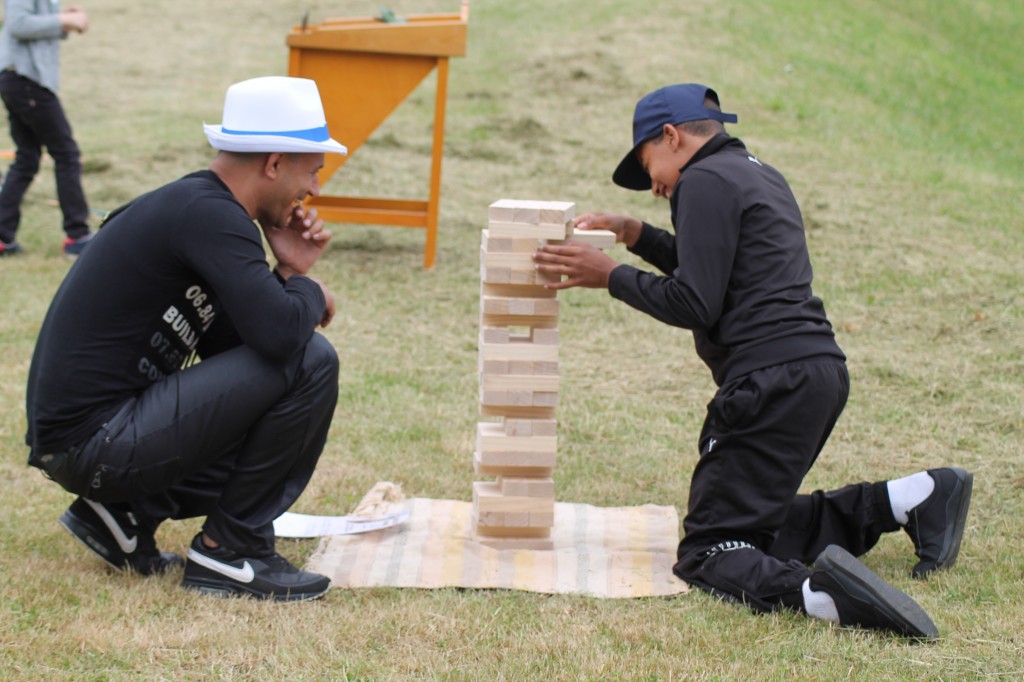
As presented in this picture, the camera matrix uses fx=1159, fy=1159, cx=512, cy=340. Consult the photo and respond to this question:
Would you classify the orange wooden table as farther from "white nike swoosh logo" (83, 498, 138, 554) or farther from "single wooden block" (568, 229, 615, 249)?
"white nike swoosh logo" (83, 498, 138, 554)

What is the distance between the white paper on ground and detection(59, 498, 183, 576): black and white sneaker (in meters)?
0.47

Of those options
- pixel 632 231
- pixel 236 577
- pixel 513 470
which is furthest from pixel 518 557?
pixel 632 231

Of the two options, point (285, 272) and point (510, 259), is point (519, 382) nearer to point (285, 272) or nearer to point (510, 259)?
point (510, 259)

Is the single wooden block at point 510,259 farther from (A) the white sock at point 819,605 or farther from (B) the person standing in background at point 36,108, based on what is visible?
(B) the person standing in background at point 36,108

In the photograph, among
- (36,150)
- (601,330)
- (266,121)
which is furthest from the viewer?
(36,150)

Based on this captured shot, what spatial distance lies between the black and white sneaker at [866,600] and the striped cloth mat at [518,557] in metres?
0.49

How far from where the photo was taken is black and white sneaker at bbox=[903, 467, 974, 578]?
335 cm

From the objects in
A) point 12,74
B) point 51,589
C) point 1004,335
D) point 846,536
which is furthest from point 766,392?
point 12,74

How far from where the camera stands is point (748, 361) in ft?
10.7

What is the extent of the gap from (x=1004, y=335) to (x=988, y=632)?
325 cm

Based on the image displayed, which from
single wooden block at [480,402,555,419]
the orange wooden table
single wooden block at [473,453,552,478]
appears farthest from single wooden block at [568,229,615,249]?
the orange wooden table

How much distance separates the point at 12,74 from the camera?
684 centimetres

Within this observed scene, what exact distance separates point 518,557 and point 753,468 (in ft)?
2.52

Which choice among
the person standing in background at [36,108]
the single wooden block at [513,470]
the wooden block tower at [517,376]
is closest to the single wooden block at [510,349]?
the wooden block tower at [517,376]
